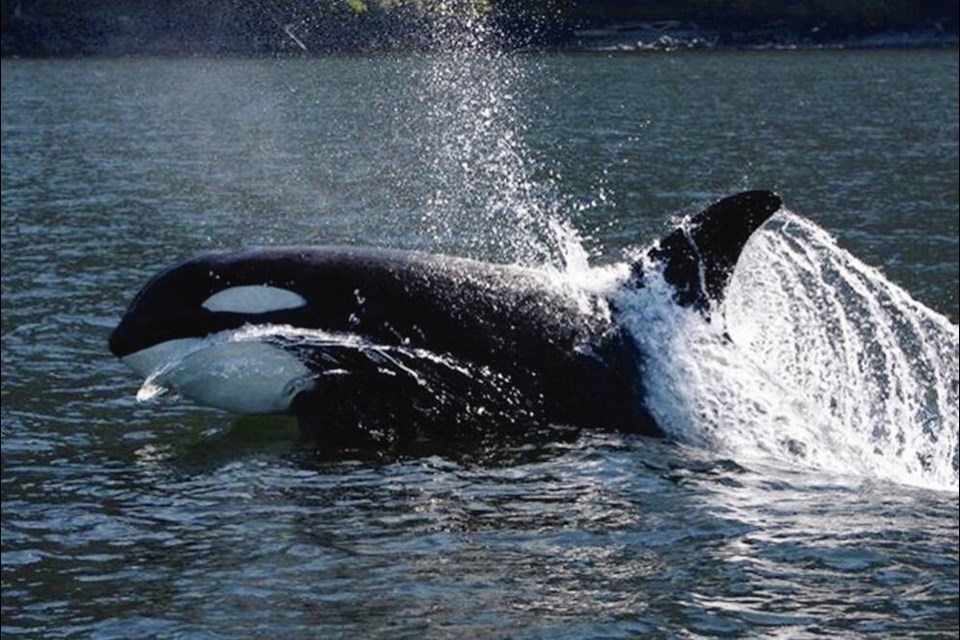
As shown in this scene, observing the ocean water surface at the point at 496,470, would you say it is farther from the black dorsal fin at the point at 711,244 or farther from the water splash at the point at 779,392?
the black dorsal fin at the point at 711,244

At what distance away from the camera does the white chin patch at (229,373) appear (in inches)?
623

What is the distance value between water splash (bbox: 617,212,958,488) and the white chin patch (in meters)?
3.01

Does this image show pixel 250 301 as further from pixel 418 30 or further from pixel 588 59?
pixel 588 59

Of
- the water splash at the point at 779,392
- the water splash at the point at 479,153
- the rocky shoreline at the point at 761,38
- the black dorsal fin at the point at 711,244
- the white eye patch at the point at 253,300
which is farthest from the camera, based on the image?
the rocky shoreline at the point at 761,38

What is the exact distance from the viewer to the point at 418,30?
2158 cm

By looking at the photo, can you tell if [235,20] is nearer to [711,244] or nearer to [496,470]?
[711,244]

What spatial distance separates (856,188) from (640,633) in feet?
100

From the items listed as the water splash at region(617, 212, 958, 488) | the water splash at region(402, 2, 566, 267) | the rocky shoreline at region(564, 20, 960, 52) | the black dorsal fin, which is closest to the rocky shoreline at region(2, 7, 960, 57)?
the rocky shoreline at region(564, 20, 960, 52)

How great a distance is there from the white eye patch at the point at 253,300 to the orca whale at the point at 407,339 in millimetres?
12

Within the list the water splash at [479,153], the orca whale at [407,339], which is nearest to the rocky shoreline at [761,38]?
the water splash at [479,153]

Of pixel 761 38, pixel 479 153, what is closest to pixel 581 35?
pixel 761 38

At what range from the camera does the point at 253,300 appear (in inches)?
628

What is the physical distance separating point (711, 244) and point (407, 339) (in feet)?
8.98

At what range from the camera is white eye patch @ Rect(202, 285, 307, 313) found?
1591 centimetres
